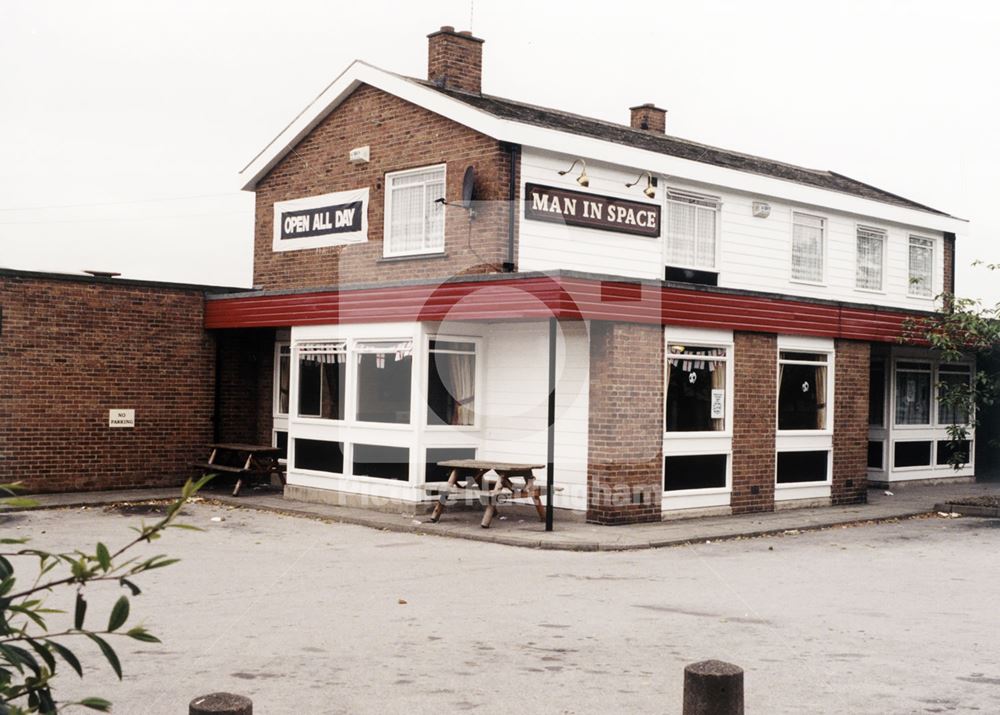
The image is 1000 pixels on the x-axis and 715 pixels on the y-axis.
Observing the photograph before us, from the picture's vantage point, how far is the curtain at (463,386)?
51.5 ft

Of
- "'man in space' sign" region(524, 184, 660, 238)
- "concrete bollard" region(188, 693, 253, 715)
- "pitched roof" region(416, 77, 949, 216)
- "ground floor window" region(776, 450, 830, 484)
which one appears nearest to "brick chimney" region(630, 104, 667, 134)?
"pitched roof" region(416, 77, 949, 216)

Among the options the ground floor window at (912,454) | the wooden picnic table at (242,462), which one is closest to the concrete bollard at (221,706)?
the wooden picnic table at (242,462)

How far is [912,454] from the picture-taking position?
21.3 meters

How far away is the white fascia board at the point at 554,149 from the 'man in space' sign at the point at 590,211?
0.61 m

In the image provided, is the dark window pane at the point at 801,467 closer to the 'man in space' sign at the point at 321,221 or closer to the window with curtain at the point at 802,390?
the window with curtain at the point at 802,390

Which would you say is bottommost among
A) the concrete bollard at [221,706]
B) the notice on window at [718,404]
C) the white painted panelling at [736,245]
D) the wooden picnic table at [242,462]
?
the wooden picnic table at [242,462]

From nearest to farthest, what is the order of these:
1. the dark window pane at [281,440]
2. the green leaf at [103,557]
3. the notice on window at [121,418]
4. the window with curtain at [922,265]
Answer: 1. the green leaf at [103,557]
2. the notice on window at [121,418]
3. the dark window pane at [281,440]
4. the window with curtain at [922,265]

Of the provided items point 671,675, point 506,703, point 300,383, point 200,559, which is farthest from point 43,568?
point 300,383

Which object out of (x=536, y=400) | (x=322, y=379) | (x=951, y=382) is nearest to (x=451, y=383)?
(x=536, y=400)

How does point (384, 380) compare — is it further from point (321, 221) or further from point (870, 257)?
point (870, 257)

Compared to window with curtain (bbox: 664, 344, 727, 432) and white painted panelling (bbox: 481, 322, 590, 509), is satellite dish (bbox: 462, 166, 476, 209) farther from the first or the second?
window with curtain (bbox: 664, 344, 727, 432)

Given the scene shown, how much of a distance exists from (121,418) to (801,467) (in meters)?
11.3

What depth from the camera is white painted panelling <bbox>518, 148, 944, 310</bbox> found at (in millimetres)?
16516

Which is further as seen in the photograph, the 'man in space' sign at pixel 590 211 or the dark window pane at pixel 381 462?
the 'man in space' sign at pixel 590 211
